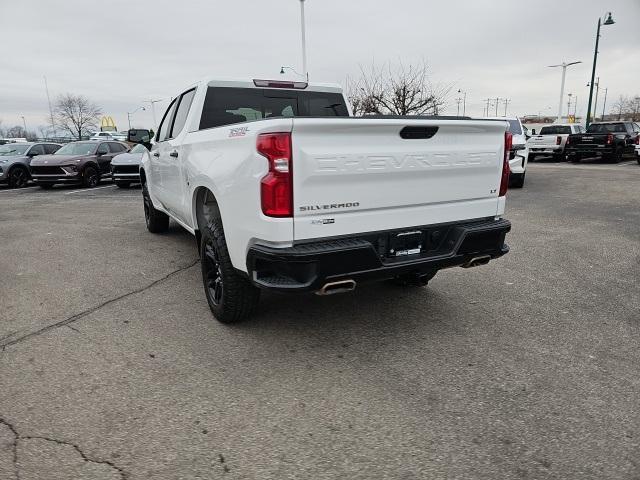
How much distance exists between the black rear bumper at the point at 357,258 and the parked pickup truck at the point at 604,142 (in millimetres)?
18747

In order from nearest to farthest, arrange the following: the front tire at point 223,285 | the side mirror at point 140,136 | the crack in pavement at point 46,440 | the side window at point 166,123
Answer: the crack in pavement at point 46,440 → the front tire at point 223,285 → the side window at point 166,123 → the side mirror at point 140,136

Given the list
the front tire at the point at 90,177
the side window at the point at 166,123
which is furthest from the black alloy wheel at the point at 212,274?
the front tire at the point at 90,177

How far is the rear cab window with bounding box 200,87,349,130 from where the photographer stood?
4703 mm

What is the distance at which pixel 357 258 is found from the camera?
2979mm

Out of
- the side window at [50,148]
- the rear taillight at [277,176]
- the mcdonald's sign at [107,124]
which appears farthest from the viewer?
the mcdonald's sign at [107,124]

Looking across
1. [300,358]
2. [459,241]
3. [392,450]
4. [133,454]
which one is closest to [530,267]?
[459,241]

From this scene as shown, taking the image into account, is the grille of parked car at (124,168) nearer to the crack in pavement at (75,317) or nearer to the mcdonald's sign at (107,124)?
the crack in pavement at (75,317)

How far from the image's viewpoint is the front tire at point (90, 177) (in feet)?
52.3

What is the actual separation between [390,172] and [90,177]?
51.0 feet

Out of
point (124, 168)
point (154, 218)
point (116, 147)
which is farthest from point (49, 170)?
point (154, 218)

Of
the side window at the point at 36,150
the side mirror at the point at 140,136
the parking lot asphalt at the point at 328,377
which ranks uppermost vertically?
the side mirror at the point at 140,136

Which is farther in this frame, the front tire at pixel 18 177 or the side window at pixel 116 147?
the side window at pixel 116 147

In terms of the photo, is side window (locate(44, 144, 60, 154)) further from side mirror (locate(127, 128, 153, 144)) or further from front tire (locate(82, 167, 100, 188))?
side mirror (locate(127, 128, 153, 144))

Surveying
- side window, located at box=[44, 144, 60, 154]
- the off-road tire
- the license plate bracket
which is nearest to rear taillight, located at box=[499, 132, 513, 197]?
the license plate bracket
